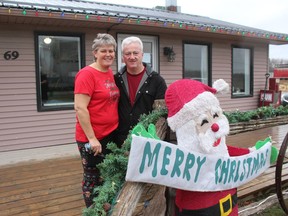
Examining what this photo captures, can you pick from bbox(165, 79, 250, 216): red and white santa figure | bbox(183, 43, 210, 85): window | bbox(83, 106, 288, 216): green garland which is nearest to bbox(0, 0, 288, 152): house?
bbox(183, 43, 210, 85): window

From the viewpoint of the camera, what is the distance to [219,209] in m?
1.72

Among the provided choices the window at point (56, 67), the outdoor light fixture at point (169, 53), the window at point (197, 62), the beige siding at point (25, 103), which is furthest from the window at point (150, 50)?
the window at point (56, 67)

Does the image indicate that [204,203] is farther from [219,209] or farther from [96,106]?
[96,106]

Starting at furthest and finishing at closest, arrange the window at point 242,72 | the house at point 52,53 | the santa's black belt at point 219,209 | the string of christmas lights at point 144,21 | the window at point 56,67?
the window at point 242,72 < the window at point 56,67 < the house at point 52,53 < the string of christmas lights at point 144,21 < the santa's black belt at point 219,209

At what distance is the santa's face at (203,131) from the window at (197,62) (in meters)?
5.40

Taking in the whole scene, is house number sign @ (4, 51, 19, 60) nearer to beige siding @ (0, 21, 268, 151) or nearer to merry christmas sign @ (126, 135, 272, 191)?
beige siding @ (0, 21, 268, 151)

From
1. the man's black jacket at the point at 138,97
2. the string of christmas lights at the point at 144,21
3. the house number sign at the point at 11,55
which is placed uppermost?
the string of christmas lights at the point at 144,21

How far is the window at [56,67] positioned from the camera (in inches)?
204

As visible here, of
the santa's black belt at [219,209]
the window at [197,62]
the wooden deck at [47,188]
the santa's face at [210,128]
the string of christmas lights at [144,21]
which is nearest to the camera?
the santa's face at [210,128]

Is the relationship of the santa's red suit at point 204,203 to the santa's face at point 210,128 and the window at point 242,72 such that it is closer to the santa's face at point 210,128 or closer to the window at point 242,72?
the santa's face at point 210,128

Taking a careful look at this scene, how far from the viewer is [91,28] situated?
216 inches

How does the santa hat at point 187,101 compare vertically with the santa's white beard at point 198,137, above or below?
above

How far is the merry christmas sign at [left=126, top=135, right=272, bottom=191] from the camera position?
1451 mm

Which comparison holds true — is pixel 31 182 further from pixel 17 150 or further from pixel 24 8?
pixel 24 8
